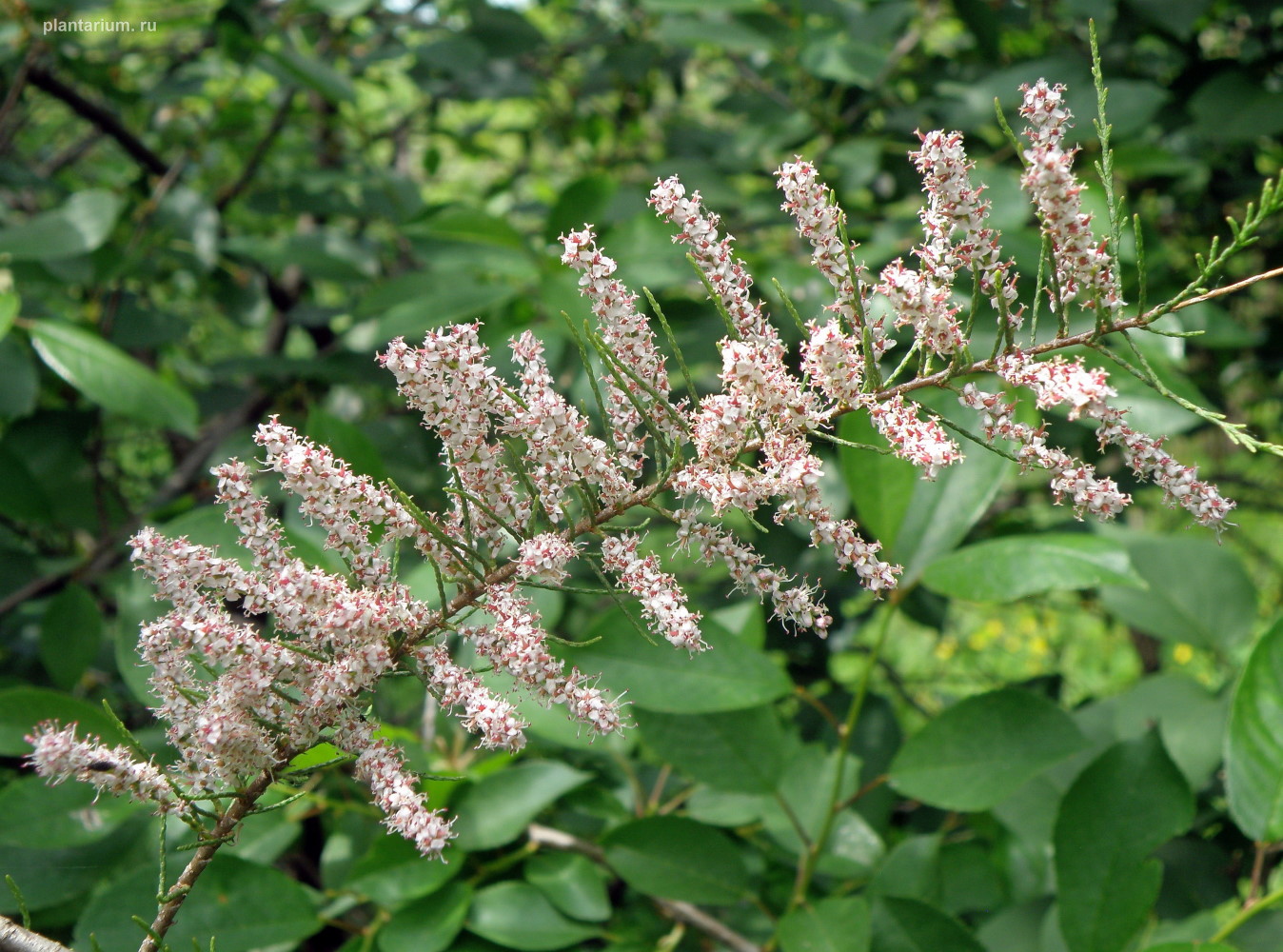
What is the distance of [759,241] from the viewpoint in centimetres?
291

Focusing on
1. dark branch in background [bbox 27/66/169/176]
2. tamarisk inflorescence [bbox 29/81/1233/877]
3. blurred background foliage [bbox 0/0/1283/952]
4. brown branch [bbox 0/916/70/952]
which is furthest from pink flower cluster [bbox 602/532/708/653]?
dark branch in background [bbox 27/66/169/176]

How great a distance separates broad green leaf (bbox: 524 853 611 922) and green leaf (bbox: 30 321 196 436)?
0.91 m

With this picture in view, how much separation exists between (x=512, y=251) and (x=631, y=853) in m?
1.27

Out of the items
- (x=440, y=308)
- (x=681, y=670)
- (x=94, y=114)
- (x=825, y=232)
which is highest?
(x=825, y=232)

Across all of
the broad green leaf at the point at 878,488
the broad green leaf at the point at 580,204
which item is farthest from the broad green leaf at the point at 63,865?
the broad green leaf at the point at 580,204

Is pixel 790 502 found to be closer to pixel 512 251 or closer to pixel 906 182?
pixel 512 251

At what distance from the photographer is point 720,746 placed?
61.0 inches

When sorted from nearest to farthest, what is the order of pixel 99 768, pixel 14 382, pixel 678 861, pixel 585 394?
pixel 99 768
pixel 678 861
pixel 14 382
pixel 585 394

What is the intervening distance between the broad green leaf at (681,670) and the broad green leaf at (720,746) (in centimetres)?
11

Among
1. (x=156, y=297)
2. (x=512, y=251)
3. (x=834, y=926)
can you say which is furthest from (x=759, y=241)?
(x=834, y=926)

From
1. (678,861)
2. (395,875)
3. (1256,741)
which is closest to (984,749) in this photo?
(1256,741)

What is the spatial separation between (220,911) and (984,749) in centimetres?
106

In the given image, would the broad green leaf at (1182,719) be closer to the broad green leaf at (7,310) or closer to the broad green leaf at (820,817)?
the broad green leaf at (820,817)

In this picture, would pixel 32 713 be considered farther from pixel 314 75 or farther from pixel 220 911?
pixel 314 75
